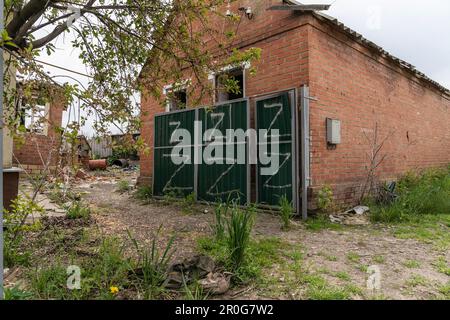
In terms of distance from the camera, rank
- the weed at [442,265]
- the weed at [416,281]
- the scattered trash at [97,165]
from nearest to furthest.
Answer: the weed at [416,281], the weed at [442,265], the scattered trash at [97,165]

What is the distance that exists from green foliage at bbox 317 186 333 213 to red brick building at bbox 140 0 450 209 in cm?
14

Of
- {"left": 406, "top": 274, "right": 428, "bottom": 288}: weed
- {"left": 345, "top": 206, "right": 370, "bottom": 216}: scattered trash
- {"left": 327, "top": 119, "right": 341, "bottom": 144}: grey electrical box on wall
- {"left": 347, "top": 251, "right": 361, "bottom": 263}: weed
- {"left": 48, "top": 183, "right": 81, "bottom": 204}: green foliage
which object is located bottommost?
{"left": 406, "top": 274, "right": 428, "bottom": 288}: weed

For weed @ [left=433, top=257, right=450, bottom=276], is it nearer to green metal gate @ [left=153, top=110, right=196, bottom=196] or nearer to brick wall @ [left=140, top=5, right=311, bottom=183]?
brick wall @ [left=140, top=5, right=311, bottom=183]

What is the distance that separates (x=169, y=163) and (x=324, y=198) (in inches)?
166

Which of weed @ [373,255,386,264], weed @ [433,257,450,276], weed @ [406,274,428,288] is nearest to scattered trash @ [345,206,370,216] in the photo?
weed @ [433,257,450,276]

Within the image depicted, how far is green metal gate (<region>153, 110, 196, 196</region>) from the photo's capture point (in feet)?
24.5

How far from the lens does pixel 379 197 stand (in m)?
6.55

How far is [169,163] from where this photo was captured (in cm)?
794

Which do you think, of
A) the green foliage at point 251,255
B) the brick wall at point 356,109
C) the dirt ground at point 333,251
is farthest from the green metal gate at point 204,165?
the green foliage at point 251,255

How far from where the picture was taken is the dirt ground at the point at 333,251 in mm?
2676

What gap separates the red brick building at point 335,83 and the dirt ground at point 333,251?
1205 mm

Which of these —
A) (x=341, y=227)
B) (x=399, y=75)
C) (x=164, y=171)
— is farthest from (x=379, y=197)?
(x=164, y=171)

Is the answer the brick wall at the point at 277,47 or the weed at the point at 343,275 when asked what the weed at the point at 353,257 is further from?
the brick wall at the point at 277,47

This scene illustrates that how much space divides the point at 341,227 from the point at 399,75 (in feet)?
18.7
